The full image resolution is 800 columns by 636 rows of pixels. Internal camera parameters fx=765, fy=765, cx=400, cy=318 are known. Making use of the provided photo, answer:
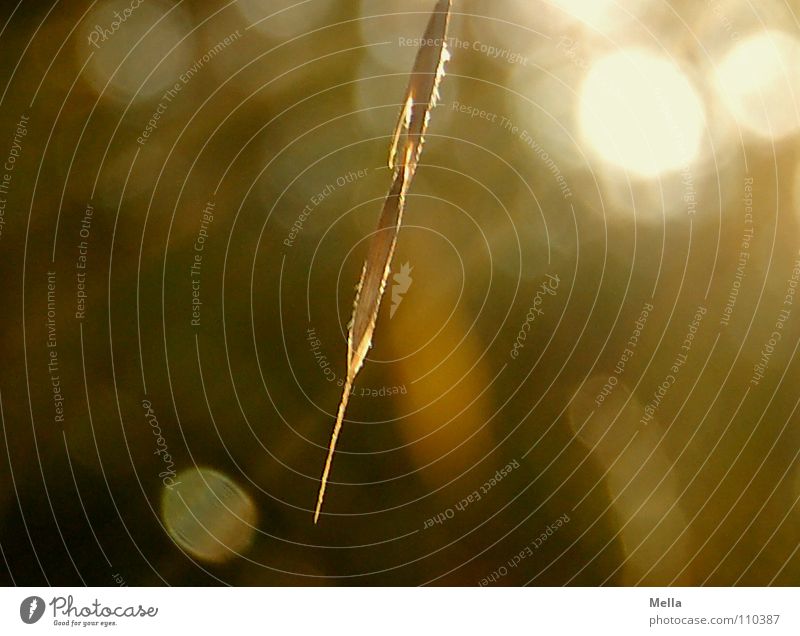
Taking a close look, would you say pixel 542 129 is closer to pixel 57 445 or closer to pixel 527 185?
pixel 527 185

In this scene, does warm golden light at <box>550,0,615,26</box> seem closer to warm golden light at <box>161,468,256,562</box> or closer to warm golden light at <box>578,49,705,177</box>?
warm golden light at <box>578,49,705,177</box>

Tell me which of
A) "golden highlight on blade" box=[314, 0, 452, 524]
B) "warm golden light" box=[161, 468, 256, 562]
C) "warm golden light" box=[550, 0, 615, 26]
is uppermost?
"warm golden light" box=[550, 0, 615, 26]

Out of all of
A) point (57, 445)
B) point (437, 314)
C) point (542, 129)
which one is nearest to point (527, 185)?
point (542, 129)

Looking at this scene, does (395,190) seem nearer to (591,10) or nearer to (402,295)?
(402,295)
